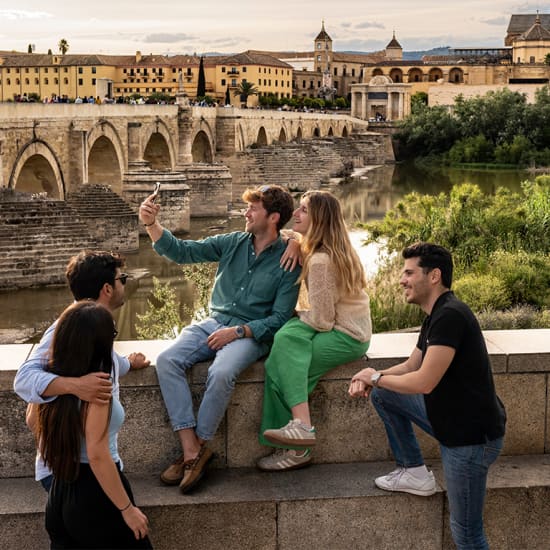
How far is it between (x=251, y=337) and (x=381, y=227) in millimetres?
9970

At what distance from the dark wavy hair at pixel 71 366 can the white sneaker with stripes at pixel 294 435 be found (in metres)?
0.93

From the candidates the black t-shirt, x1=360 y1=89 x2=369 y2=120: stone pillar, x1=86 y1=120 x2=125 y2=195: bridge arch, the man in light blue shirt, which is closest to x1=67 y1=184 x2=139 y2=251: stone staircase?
x1=86 y1=120 x2=125 y2=195: bridge arch

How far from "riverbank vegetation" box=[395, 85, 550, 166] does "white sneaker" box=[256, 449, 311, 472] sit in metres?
48.3

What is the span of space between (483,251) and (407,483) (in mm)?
8723

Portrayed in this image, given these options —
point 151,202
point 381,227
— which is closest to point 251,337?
point 151,202

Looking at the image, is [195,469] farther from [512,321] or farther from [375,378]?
[512,321]

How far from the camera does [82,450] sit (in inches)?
111

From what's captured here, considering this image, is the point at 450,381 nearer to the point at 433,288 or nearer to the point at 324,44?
the point at 433,288

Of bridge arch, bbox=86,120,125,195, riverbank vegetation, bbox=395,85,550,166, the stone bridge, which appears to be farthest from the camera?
riverbank vegetation, bbox=395,85,550,166

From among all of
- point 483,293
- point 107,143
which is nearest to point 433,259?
point 483,293

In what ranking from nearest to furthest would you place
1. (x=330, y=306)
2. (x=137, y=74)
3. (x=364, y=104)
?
1. (x=330, y=306)
2. (x=364, y=104)
3. (x=137, y=74)

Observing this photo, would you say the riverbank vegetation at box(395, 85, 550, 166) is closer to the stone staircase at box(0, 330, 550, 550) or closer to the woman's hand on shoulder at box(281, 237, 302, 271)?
the stone staircase at box(0, 330, 550, 550)

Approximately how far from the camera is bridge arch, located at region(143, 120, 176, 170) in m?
31.1

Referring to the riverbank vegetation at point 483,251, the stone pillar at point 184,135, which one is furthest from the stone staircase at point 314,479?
the stone pillar at point 184,135
